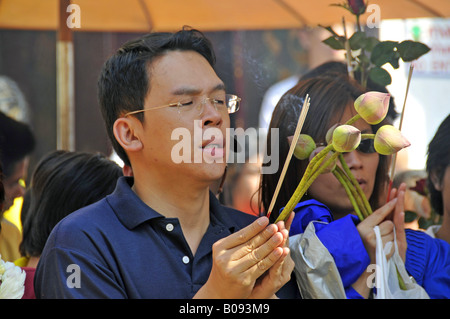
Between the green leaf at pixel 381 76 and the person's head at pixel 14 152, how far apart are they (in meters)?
1.24

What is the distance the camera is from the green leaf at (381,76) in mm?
1683

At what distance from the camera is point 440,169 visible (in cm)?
181

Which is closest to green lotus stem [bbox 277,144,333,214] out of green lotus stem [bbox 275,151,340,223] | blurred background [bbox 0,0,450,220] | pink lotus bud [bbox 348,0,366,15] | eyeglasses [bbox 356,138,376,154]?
green lotus stem [bbox 275,151,340,223]

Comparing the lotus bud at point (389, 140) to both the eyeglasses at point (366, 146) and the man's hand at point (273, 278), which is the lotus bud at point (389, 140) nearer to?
the man's hand at point (273, 278)

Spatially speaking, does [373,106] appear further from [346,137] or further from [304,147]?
[304,147]

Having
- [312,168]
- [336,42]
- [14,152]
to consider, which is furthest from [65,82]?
[312,168]

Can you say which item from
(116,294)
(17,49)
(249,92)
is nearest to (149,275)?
(116,294)

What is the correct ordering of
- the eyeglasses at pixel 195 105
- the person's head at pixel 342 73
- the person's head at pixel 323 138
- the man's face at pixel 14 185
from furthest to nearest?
the man's face at pixel 14 185 < the person's head at pixel 342 73 < the person's head at pixel 323 138 < the eyeglasses at pixel 195 105

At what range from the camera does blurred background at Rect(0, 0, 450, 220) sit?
1933mm

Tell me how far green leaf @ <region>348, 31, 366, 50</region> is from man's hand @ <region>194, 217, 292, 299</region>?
0.78 m

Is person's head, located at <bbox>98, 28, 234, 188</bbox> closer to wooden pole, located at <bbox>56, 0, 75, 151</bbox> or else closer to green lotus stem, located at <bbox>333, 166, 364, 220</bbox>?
green lotus stem, located at <bbox>333, 166, 364, 220</bbox>

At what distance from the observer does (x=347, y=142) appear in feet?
3.79

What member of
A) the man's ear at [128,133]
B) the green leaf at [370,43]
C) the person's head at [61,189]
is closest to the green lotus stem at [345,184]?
the man's ear at [128,133]

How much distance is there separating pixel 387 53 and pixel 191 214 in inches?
29.0
